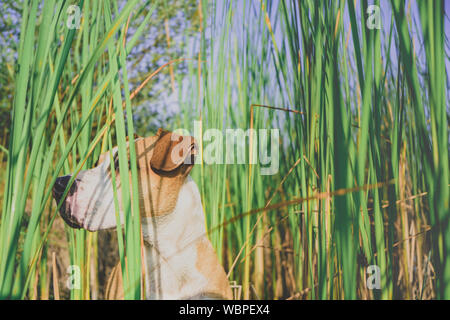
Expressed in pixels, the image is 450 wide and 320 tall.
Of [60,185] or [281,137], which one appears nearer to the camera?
[60,185]

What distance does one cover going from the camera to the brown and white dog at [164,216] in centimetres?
65

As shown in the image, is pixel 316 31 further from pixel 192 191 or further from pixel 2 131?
pixel 2 131

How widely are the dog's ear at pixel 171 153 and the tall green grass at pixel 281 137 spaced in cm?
4

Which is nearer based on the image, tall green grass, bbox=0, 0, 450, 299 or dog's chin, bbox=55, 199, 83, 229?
tall green grass, bbox=0, 0, 450, 299

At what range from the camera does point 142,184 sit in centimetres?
68

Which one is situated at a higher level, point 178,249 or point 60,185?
point 60,185

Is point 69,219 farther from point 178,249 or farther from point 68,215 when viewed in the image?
point 178,249

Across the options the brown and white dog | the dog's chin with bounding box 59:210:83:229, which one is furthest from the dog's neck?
the dog's chin with bounding box 59:210:83:229

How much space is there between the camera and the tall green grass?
0.46 m

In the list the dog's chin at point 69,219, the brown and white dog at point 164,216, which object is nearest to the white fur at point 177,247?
the brown and white dog at point 164,216

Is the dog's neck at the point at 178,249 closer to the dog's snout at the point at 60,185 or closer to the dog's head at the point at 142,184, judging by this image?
the dog's head at the point at 142,184

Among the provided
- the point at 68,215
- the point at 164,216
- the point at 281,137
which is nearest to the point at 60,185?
the point at 68,215

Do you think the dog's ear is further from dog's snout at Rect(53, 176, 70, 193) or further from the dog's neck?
dog's snout at Rect(53, 176, 70, 193)

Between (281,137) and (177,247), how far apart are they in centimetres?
34
